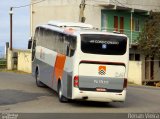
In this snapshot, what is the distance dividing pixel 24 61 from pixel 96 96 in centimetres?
2509

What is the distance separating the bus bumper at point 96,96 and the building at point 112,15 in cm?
2612

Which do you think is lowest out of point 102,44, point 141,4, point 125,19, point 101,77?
point 101,77

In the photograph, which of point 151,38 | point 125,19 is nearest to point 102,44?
point 151,38

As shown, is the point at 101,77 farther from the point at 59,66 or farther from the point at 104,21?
the point at 104,21

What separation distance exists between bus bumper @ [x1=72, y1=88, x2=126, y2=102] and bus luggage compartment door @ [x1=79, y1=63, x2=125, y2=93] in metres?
0.16

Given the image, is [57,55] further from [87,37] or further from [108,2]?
[108,2]

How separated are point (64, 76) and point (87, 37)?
2.17 metres

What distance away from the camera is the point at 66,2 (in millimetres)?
49312

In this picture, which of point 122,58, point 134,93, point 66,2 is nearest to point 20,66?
point 66,2

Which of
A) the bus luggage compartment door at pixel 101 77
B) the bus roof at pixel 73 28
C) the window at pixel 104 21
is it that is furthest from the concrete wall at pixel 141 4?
the bus luggage compartment door at pixel 101 77

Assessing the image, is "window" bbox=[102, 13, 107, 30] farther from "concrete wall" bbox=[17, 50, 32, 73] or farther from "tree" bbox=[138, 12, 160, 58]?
"concrete wall" bbox=[17, 50, 32, 73]

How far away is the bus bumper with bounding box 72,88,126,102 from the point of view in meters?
21.5

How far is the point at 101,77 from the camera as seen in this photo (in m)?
21.7

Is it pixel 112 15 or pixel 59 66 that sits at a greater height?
pixel 112 15
